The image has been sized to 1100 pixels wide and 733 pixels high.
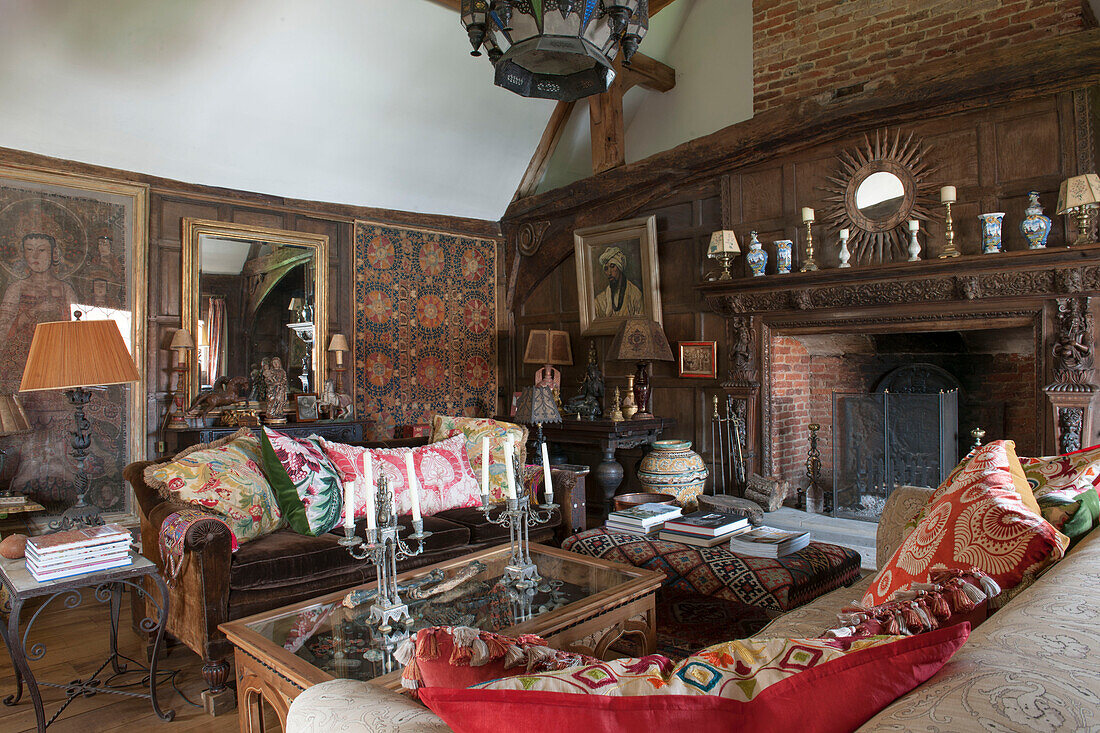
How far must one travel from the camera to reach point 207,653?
8.20 feet

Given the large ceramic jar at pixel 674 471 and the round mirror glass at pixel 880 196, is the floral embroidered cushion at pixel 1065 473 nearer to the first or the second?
the round mirror glass at pixel 880 196

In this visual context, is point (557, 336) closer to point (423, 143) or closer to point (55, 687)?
point (423, 143)

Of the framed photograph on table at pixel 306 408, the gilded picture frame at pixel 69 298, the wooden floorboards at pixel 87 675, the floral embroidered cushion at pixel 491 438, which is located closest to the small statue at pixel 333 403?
the framed photograph on table at pixel 306 408

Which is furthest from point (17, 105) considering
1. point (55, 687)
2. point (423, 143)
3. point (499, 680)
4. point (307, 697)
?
point (499, 680)

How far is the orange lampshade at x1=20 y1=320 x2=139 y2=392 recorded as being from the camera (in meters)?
2.62

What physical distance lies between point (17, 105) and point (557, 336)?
4103 millimetres

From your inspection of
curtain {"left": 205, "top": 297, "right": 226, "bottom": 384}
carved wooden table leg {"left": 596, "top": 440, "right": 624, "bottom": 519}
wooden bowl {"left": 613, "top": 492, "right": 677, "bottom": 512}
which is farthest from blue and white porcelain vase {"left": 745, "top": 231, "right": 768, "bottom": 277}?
curtain {"left": 205, "top": 297, "right": 226, "bottom": 384}

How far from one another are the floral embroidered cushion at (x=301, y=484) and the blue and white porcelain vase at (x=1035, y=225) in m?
3.72

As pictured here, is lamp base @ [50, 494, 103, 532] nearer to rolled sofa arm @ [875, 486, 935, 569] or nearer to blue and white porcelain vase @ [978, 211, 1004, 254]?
rolled sofa arm @ [875, 486, 935, 569]

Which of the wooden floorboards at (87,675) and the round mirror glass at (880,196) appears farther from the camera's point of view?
the round mirror glass at (880,196)

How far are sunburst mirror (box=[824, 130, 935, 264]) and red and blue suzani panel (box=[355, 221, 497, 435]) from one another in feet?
11.4

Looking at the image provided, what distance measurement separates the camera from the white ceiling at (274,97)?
14.0 feet

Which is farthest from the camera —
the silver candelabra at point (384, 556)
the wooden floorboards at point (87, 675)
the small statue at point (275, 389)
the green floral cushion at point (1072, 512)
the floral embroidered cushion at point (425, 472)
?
the small statue at point (275, 389)

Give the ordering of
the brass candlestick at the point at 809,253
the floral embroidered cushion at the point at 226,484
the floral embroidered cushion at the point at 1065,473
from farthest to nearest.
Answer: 1. the brass candlestick at the point at 809,253
2. the floral embroidered cushion at the point at 226,484
3. the floral embroidered cushion at the point at 1065,473
